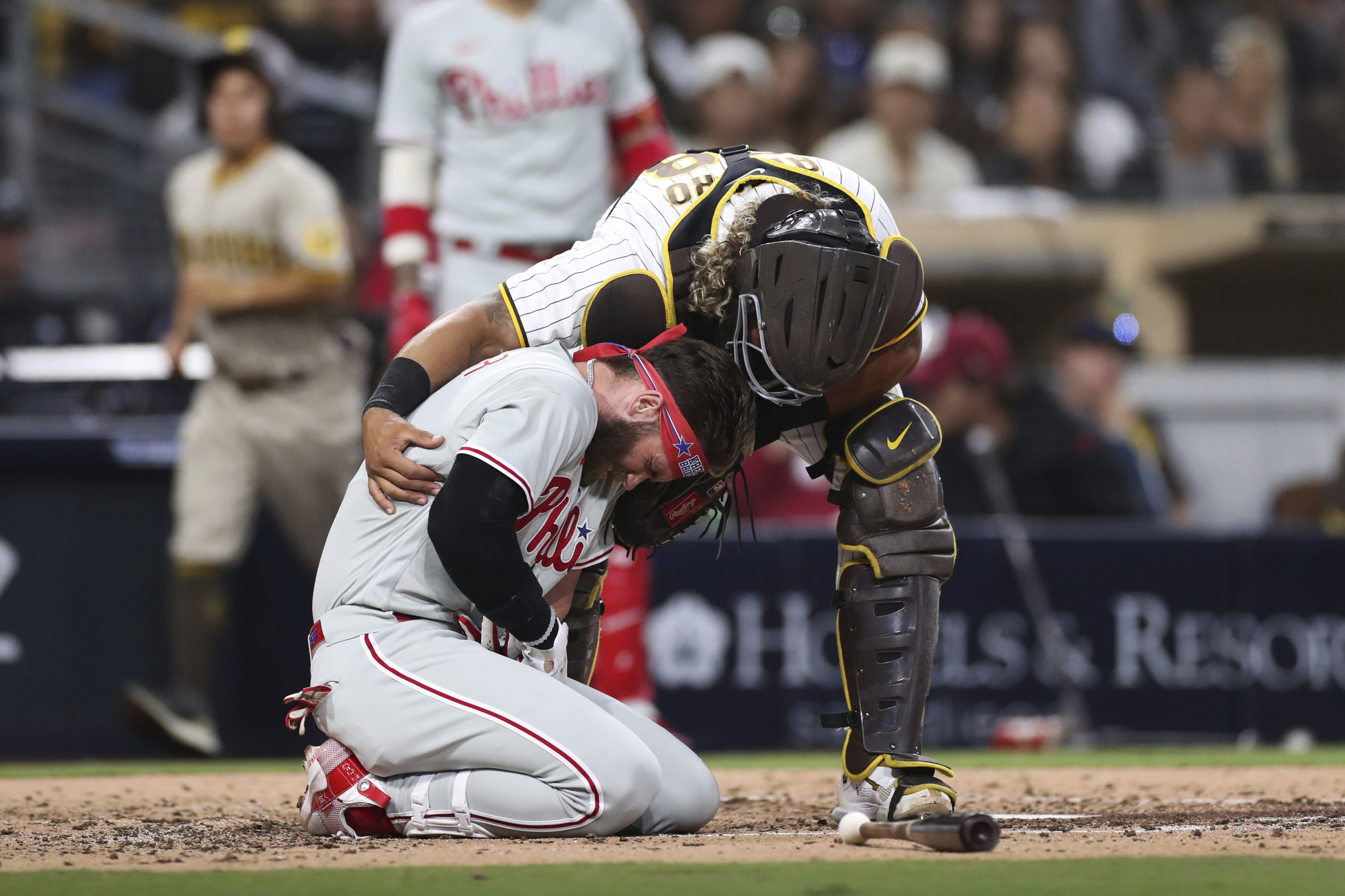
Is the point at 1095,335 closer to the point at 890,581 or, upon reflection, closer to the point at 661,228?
the point at 890,581

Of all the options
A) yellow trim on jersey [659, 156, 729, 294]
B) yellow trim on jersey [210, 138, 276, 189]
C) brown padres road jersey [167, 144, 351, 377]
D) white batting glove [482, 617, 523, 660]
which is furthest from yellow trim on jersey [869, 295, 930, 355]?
yellow trim on jersey [210, 138, 276, 189]

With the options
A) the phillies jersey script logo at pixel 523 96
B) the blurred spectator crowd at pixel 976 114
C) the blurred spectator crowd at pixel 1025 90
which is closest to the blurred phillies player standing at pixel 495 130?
the phillies jersey script logo at pixel 523 96

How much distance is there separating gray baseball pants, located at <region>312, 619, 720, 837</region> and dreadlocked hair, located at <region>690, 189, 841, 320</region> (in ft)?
2.65

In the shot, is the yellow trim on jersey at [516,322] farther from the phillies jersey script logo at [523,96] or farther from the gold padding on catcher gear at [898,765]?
the phillies jersey script logo at [523,96]

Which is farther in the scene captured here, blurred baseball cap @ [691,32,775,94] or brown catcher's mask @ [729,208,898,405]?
blurred baseball cap @ [691,32,775,94]

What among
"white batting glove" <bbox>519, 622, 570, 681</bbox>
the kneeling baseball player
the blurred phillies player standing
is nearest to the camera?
the kneeling baseball player

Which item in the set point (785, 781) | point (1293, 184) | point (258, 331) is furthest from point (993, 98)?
point (785, 781)

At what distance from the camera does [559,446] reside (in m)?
3.08

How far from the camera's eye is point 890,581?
3576mm

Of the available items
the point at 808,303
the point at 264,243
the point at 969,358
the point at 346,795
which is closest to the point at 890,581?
the point at 808,303

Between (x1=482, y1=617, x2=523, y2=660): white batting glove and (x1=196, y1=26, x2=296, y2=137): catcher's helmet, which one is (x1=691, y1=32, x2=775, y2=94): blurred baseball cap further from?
(x1=482, y1=617, x2=523, y2=660): white batting glove

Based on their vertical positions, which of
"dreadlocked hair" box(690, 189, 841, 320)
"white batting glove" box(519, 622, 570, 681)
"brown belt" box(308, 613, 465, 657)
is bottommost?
"white batting glove" box(519, 622, 570, 681)

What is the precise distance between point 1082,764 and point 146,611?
12.0 ft

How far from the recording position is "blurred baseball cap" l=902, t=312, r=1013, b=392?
7.59 meters
